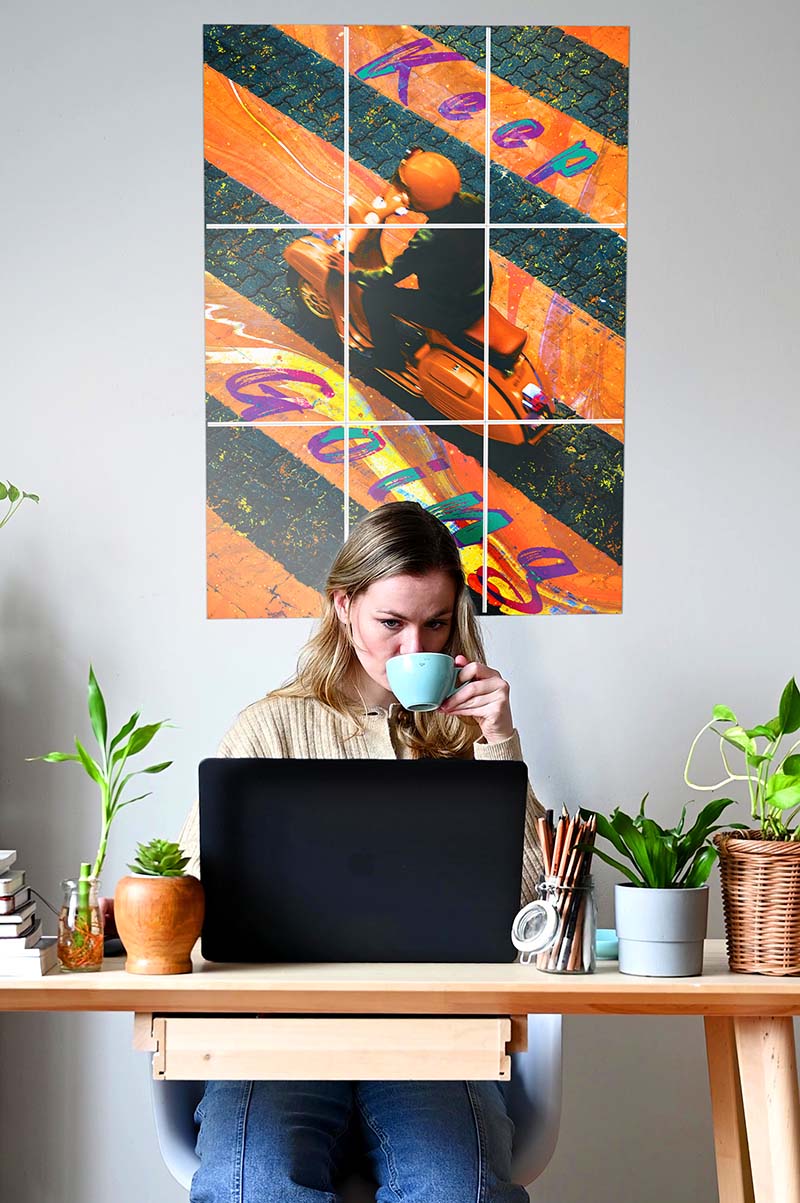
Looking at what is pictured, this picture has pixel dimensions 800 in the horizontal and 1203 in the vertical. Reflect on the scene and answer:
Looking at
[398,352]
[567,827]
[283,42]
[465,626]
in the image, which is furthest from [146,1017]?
[283,42]

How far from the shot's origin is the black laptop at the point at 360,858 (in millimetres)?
1313

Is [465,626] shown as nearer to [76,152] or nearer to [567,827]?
[567,827]

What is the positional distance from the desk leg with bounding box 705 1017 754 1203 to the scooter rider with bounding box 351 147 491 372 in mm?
1281

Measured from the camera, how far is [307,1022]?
1.26 metres

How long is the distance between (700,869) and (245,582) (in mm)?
1188

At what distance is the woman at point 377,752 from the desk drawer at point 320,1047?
25 centimetres

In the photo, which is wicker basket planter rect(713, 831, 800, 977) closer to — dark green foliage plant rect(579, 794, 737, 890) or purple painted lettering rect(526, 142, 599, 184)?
dark green foliage plant rect(579, 794, 737, 890)

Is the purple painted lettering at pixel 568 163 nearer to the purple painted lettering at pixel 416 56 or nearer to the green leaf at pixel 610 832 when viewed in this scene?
the purple painted lettering at pixel 416 56

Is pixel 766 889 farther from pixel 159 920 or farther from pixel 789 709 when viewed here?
pixel 159 920

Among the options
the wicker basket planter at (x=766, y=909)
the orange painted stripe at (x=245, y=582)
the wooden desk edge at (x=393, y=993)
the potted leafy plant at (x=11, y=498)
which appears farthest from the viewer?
the orange painted stripe at (x=245, y=582)

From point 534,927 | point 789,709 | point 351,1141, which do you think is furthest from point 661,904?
point 351,1141

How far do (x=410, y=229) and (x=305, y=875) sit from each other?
4.71 ft

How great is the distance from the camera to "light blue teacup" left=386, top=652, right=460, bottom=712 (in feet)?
4.83

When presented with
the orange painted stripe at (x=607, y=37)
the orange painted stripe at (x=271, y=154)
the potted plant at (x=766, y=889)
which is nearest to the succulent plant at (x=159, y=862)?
the potted plant at (x=766, y=889)
